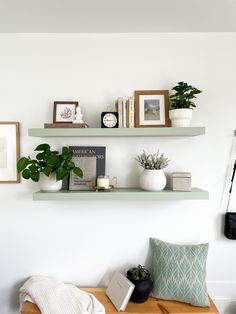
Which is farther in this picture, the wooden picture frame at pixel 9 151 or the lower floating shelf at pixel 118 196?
the wooden picture frame at pixel 9 151

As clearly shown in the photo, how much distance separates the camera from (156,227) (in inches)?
63.9

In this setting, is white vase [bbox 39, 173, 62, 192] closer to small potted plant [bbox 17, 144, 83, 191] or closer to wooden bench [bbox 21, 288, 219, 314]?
small potted plant [bbox 17, 144, 83, 191]

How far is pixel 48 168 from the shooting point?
1.36 metres

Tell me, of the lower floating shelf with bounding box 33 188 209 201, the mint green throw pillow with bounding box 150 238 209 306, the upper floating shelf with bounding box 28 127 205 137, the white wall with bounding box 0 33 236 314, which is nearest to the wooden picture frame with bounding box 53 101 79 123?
the white wall with bounding box 0 33 236 314

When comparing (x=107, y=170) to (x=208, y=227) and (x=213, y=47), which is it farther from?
(x=213, y=47)

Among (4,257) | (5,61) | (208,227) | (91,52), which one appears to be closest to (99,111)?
(91,52)

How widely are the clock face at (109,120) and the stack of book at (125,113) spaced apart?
35 millimetres

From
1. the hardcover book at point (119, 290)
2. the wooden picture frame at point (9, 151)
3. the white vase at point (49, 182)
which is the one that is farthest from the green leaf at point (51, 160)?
the hardcover book at point (119, 290)

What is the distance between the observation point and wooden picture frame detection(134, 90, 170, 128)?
1555 millimetres

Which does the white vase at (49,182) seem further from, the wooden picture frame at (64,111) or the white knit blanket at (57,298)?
the white knit blanket at (57,298)

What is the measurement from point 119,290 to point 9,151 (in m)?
1.25

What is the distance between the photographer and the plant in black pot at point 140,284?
4.75 ft

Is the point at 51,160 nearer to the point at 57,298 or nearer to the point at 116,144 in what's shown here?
the point at 116,144

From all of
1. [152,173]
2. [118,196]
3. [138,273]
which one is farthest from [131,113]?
[138,273]
